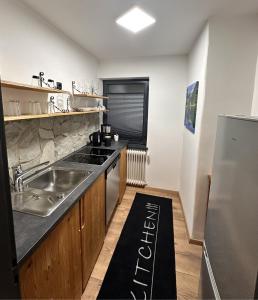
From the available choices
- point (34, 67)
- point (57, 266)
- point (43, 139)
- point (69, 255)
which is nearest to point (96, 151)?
point (43, 139)

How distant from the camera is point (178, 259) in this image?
2.01 metres

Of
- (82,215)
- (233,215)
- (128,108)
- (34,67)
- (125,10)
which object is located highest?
(125,10)

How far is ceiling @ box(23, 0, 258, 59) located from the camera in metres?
1.56

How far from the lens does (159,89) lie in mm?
3209

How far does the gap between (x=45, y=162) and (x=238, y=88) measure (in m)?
2.14

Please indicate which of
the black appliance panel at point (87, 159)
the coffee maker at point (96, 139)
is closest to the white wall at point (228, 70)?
the black appliance panel at point (87, 159)

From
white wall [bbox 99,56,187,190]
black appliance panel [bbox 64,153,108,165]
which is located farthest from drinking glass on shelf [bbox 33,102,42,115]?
white wall [bbox 99,56,187,190]

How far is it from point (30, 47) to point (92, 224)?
68.2 inches

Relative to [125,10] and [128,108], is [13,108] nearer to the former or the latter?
[125,10]

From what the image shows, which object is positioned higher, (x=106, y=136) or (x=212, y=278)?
(x=106, y=136)

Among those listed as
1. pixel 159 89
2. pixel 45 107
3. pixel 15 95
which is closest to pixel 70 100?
pixel 45 107

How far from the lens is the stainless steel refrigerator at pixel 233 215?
734 mm

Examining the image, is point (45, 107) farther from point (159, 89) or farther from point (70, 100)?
point (159, 89)

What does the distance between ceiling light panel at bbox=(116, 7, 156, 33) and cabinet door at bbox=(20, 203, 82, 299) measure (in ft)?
5.87
